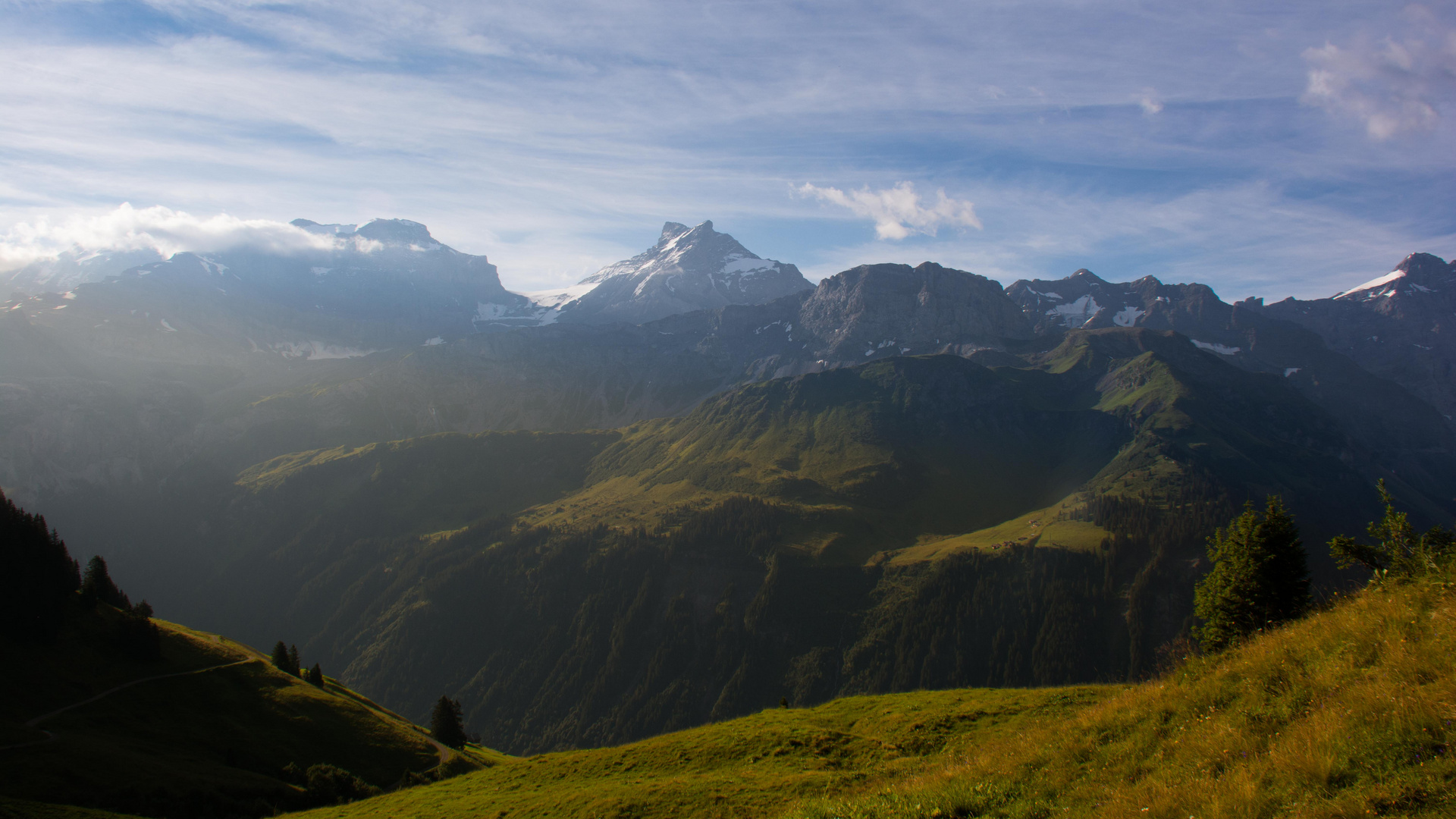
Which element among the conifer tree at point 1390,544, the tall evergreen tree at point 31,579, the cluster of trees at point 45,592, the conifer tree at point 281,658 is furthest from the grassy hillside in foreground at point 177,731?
the conifer tree at point 1390,544

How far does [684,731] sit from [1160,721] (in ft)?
130

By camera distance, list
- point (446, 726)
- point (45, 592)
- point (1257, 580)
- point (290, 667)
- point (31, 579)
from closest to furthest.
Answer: point (1257, 580) < point (31, 579) < point (45, 592) < point (446, 726) < point (290, 667)

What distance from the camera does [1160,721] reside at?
55.9ft

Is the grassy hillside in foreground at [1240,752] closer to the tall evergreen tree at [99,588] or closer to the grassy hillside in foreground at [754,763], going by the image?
the grassy hillside in foreground at [754,763]

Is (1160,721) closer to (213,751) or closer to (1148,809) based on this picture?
(1148,809)

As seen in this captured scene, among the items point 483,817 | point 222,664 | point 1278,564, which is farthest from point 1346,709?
point 222,664

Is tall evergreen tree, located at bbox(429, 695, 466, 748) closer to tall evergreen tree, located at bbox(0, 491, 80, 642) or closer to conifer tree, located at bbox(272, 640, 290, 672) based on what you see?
conifer tree, located at bbox(272, 640, 290, 672)

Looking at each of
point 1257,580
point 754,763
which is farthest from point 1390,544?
point 754,763

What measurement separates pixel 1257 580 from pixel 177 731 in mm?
86968

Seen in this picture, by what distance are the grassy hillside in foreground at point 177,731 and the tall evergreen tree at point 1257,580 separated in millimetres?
69538

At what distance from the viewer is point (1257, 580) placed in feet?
126

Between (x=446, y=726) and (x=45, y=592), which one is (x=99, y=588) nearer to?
(x=45, y=592)

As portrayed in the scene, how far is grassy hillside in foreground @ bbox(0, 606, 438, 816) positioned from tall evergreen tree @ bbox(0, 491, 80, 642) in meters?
2.04

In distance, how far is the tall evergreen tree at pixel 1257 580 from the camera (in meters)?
37.1
